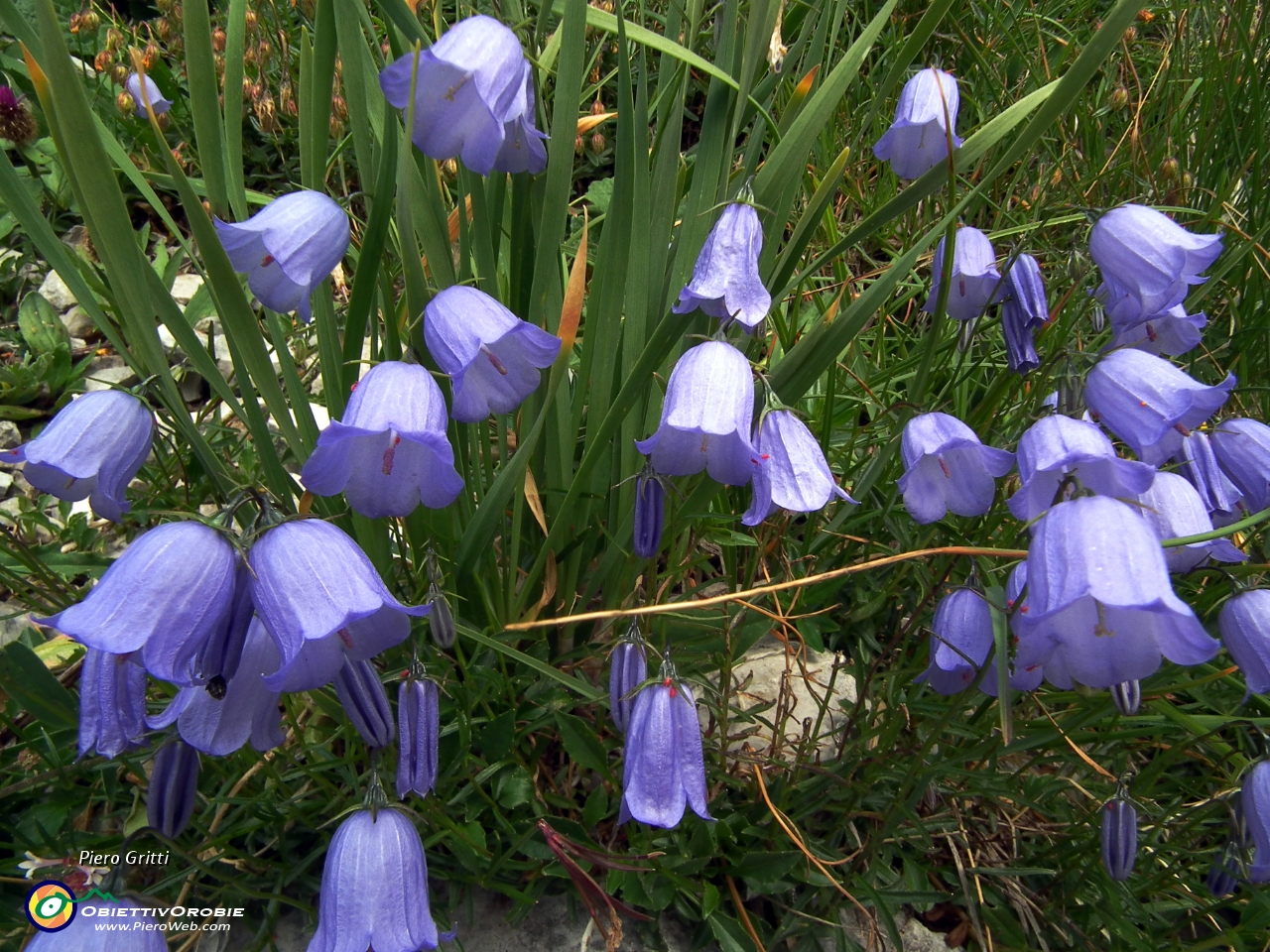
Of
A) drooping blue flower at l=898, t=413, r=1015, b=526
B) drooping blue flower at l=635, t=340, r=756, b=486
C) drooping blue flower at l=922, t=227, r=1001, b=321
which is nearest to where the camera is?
drooping blue flower at l=635, t=340, r=756, b=486

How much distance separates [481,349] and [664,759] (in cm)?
76

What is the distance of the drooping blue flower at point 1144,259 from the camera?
1.65m

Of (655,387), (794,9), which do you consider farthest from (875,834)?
(794,9)

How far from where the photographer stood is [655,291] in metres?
1.84

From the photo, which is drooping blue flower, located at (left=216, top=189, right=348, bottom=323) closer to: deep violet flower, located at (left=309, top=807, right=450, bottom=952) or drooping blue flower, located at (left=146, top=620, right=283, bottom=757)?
drooping blue flower, located at (left=146, top=620, right=283, bottom=757)

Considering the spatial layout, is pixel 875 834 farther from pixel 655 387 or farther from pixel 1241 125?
pixel 1241 125

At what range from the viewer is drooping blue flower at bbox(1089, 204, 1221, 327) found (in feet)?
5.42

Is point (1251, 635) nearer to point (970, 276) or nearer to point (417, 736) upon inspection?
point (970, 276)

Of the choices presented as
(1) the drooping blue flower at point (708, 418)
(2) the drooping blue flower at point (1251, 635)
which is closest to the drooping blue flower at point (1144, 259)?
(2) the drooping blue flower at point (1251, 635)

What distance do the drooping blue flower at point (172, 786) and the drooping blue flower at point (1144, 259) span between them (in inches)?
74.5

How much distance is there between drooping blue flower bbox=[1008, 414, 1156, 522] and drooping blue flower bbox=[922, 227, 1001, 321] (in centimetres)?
66

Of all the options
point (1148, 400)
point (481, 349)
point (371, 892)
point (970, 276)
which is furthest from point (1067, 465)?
point (371, 892)

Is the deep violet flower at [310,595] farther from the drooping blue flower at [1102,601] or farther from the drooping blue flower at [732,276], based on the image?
the drooping blue flower at [1102,601]

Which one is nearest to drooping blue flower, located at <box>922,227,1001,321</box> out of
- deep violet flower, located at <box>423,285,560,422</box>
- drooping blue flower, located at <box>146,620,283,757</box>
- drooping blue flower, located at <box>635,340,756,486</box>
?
drooping blue flower, located at <box>635,340,756,486</box>
